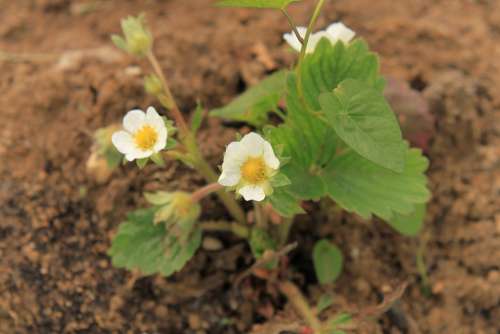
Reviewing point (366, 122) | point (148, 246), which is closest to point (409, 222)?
point (366, 122)

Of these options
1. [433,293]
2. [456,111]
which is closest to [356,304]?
[433,293]

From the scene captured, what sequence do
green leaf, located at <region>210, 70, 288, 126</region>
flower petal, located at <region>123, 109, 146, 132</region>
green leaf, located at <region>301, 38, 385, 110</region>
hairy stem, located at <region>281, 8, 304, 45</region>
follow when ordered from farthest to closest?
1. green leaf, located at <region>210, 70, 288, 126</region>
2. green leaf, located at <region>301, 38, 385, 110</region>
3. flower petal, located at <region>123, 109, 146, 132</region>
4. hairy stem, located at <region>281, 8, 304, 45</region>

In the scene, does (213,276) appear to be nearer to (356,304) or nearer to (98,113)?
(356,304)

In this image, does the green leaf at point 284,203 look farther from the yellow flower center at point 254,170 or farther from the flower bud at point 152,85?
the flower bud at point 152,85

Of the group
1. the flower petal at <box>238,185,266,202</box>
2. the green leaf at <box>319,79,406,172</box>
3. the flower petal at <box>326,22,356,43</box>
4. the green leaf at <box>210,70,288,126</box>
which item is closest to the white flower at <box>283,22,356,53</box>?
the flower petal at <box>326,22,356,43</box>

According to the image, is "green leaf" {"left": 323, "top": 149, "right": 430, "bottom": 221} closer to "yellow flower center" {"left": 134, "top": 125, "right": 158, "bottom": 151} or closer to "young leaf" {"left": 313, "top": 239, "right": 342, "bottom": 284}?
"young leaf" {"left": 313, "top": 239, "right": 342, "bottom": 284}
